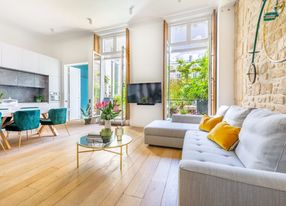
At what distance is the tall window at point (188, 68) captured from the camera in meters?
4.68

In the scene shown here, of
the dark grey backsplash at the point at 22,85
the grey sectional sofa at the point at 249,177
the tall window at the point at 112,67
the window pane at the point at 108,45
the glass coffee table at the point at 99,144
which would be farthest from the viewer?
the window pane at the point at 108,45

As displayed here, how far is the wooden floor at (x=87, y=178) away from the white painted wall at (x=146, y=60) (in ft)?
7.58

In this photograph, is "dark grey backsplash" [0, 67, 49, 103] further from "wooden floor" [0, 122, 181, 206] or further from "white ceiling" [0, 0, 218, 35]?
"wooden floor" [0, 122, 181, 206]

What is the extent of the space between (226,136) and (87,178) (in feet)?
5.81

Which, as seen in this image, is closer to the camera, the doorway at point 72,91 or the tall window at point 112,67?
the tall window at point 112,67

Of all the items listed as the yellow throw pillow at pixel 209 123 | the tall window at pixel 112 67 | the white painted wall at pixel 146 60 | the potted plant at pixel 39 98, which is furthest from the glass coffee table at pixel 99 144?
the potted plant at pixel 39 98

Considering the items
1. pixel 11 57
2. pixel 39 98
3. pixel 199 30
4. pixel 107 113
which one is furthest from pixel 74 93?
pixel 199 30

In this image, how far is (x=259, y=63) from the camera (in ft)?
7.91

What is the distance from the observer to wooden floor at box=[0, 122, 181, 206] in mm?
1533

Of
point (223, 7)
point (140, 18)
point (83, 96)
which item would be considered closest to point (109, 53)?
point (140, 18)

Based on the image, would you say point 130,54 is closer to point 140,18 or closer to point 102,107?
point 140,18

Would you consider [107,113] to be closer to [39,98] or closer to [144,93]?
[144,93]

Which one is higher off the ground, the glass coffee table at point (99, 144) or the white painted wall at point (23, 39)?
the white painted wall at point (23, 39)

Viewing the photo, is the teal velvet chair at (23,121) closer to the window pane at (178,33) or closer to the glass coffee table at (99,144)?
the glass coffee table at (99,144)
